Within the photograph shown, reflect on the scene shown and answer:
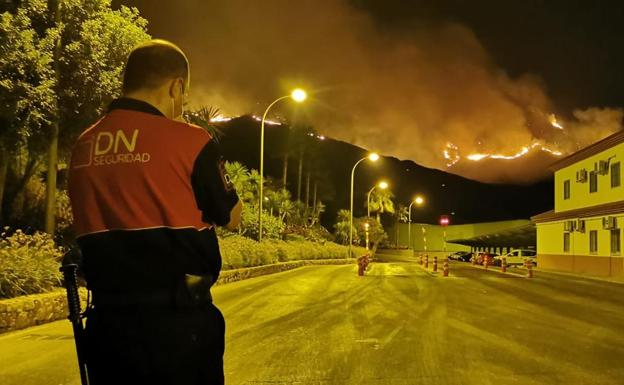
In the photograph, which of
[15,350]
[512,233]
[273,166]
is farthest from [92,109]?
[273,166]

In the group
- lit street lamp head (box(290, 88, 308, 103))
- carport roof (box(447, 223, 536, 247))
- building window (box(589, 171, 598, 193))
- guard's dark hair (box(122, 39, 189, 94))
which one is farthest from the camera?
carport roof (box(447, 223, 536, 247))

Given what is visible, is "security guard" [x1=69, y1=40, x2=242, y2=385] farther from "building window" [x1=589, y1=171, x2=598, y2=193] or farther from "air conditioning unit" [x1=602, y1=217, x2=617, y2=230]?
"building window" [x1=589, y1=171, x2=598, y2=193]

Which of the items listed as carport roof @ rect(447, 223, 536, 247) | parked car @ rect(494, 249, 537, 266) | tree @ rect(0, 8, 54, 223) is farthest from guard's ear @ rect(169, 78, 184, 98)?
carport roof @ rect(447, 223, 536, 247)

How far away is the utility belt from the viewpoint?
77.8 inches

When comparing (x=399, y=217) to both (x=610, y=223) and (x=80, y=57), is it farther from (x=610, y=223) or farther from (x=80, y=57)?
(x=80, y=57)

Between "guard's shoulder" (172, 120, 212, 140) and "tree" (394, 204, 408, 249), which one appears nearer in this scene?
"guard's shoulder" (172, 120, 212, 140)

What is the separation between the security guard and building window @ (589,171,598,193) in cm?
3712

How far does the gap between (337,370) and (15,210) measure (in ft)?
47.2

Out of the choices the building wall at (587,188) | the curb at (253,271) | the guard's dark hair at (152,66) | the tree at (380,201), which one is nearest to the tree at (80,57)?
the curb at (253,271)

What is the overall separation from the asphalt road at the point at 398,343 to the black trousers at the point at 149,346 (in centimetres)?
437

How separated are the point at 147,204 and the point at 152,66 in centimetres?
55

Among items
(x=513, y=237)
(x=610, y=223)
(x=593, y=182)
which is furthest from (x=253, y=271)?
(x=513, y=237)

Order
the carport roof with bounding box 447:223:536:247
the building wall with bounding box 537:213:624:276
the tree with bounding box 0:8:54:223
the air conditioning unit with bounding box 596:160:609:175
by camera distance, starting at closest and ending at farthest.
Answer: the tree with bounding box 0:8:54:223 → the building wall with bounding box 537:213:624:276 → the air conditioning unit with bounding box 596:160:609:175 → the carport roof with bounding box 447:223:536:247

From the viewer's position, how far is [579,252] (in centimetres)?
3681
